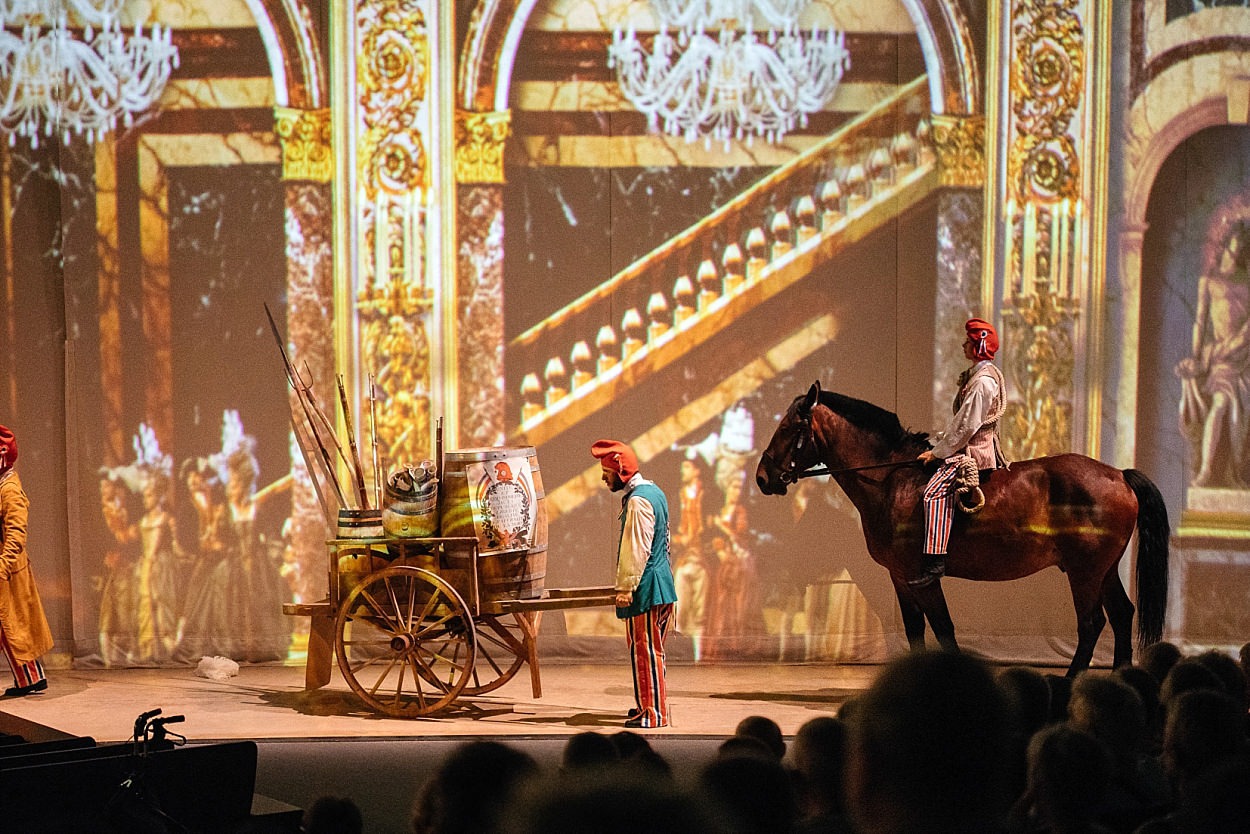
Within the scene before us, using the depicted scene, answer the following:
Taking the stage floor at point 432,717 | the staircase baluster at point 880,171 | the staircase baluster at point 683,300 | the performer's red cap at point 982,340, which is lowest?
the stage floor at point 432,717

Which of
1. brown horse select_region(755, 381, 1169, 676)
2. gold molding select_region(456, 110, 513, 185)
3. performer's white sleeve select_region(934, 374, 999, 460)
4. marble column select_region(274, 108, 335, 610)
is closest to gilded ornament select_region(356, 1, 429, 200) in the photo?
gold molding select_region(456, 110, 513, 185)

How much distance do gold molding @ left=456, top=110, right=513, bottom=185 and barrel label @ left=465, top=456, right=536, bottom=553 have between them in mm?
2453

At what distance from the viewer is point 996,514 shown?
22.9 feet

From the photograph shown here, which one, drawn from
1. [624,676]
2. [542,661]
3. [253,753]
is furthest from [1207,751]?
[542,661]

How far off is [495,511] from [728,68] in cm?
344

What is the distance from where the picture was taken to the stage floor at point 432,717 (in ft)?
21.5

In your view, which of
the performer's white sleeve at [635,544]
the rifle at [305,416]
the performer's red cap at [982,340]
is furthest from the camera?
the rifle at [305,416]

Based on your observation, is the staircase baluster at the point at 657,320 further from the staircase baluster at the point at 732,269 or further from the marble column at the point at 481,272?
the marble column at the point at 481,272

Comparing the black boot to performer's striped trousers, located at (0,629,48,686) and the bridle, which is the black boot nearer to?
the bridle

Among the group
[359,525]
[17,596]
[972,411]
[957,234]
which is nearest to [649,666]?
[359,525]

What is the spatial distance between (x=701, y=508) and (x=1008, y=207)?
8.62 ft

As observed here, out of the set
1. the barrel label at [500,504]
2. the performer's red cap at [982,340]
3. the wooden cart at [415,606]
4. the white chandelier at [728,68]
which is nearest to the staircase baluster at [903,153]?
the white chandelier at [728,68]

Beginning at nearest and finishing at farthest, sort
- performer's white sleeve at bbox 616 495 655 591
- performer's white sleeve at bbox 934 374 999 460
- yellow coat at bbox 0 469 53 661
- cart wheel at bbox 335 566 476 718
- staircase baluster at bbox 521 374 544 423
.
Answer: performer's white sleeve at bbox 616 495 655 591 < cart wheel at bbox 335 566 476 718 < performer's white sleeve at bbox 934 374 999 460 < yellow coat at bbox 0 469 53 661 < staircase baluster at bbox 521 374 544 423

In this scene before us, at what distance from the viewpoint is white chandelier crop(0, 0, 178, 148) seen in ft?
27.9
